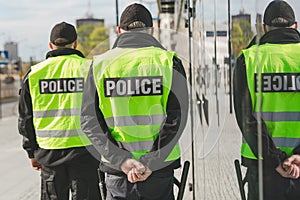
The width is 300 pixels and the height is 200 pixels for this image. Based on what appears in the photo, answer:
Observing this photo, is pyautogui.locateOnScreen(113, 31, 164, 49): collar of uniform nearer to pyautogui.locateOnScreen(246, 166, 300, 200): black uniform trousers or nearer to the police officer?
the police officer

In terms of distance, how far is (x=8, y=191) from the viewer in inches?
257

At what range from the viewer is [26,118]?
3793 mm

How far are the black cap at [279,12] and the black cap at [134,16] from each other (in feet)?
3.27

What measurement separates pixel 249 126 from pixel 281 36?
383mm

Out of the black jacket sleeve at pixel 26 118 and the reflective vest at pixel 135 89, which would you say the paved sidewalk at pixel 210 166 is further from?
the black jacket sleeve at pixel 26 118

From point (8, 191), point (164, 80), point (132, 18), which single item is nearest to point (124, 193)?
point (164, 80)

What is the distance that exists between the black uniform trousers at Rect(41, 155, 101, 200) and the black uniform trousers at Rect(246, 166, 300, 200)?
164cm

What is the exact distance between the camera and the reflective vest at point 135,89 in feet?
9.50

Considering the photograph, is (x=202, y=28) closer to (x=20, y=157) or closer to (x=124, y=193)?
(x=124, y=193)

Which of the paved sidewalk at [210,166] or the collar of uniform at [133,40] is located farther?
the collar of uniform at [133,40]

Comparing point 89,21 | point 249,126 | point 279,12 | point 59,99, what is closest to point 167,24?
point 89,21

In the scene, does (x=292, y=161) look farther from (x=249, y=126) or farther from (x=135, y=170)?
(x=135, y=170)

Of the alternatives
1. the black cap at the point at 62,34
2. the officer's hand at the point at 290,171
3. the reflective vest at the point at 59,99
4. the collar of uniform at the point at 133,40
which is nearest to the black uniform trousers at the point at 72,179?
the reflective vest at the point at 59,99

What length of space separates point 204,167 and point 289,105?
2119 mm
